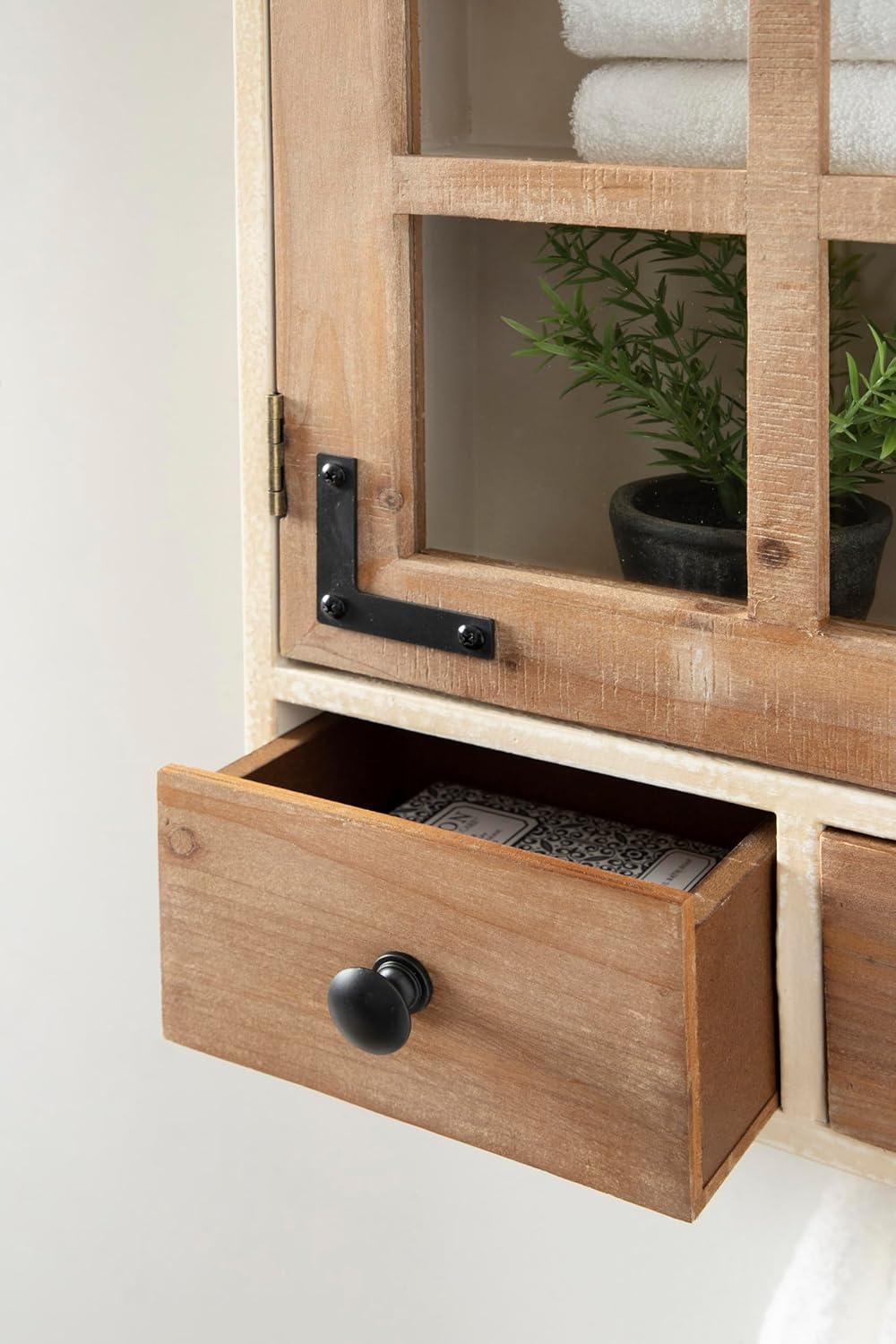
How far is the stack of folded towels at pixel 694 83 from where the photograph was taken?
0.50 meters

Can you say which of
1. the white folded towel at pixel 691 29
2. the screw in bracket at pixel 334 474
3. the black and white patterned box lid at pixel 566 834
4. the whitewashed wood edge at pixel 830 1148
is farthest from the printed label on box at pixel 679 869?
the white folded towel at pixel 691 29

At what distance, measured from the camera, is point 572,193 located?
547 millimetres

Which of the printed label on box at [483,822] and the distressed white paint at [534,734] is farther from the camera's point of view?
the printed label on box at [483,822]

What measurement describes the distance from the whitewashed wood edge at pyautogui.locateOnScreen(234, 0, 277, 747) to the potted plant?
0.11 meters

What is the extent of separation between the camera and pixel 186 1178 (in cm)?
101

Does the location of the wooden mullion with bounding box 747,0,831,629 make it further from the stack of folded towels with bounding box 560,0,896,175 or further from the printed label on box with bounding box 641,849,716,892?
the printed label on box with bounding box 641,849,716,892

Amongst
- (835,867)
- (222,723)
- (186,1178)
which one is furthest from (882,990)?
(186,1178)

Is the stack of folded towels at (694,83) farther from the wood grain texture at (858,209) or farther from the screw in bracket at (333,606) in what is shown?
the screw in bracket at (333,606)

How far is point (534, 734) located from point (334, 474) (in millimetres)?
136

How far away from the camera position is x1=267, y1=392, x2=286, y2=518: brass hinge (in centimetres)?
65

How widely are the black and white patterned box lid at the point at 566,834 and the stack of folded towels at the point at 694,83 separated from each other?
0.95 ft

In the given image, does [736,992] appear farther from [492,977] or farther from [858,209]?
[858,209]

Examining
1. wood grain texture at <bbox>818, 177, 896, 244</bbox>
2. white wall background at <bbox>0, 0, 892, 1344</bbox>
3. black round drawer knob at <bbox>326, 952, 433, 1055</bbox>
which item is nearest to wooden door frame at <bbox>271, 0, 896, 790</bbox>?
wood grain texture at <bbox>818, 177, 896, 244</bbox>

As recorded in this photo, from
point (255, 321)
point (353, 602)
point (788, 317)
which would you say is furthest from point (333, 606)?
point (788, 317)
